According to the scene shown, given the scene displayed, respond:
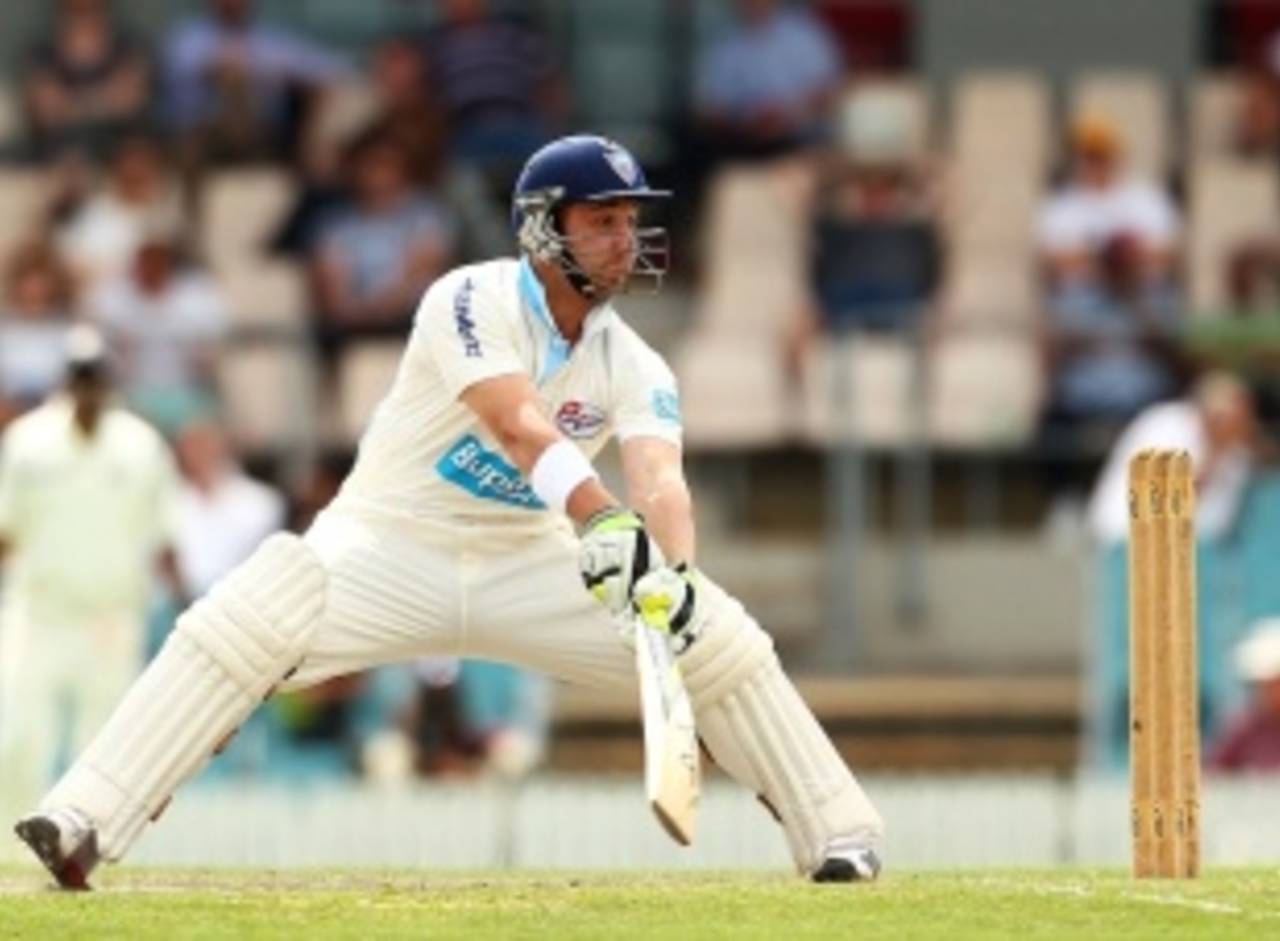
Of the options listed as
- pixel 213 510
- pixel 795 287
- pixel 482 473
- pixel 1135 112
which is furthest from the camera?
pixel 1135 112

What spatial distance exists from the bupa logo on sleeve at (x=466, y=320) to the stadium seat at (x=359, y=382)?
739 cm

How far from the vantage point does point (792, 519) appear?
18.2m

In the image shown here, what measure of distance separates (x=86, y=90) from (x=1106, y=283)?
12.9ft

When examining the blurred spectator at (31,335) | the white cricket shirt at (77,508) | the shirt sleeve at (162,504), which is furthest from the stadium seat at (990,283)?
the white cricket shirt at (77,508)

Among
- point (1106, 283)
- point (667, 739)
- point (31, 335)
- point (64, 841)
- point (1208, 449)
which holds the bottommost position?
point (64, 841)

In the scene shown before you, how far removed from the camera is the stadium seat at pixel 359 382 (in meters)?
18.2

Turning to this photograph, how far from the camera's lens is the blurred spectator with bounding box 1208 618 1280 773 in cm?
1642

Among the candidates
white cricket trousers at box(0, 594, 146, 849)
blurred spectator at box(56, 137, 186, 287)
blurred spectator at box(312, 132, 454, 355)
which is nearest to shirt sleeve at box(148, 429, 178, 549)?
white cricket trousers at box(0, 594, 146, 849)

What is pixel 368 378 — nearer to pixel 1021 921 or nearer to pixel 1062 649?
pixel 1062 649

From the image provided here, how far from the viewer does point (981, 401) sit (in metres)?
17.9

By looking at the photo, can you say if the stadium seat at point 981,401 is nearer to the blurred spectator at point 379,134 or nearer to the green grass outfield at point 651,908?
the blurred spectator at point 379,134

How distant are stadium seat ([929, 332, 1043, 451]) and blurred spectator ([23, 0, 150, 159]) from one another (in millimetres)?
3461

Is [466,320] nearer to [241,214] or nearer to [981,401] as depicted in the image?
[981,401]

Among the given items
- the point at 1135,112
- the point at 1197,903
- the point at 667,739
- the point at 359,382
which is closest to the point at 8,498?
the point at 359,382
